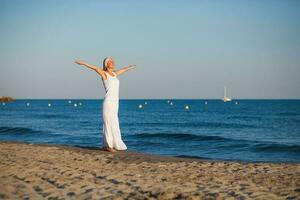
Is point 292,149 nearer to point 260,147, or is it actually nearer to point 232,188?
point 260,147

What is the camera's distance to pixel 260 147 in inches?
759

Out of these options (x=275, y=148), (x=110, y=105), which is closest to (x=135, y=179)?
(x=110, y=105)

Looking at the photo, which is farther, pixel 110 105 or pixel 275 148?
pixel 275 148

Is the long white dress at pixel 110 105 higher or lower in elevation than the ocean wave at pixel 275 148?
higher

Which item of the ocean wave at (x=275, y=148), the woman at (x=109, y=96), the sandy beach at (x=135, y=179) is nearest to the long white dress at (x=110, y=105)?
the woman at (x=109, y=96)

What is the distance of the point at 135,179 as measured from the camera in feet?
23.6

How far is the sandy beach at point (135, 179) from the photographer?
19.8ft

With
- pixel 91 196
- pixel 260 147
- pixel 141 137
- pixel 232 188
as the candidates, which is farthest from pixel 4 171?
pixel 141 137

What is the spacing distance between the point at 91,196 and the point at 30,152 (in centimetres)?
602

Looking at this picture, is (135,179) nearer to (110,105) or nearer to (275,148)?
(110,105)

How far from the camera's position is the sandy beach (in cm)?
602

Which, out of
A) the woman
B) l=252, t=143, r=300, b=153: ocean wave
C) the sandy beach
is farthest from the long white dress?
l=252, t=143, r=300, b=153: ocean wave

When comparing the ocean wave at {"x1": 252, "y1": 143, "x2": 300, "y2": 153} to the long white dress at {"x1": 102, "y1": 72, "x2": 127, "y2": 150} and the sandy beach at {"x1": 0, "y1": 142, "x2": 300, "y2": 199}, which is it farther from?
the sandy beach at {"x1": 0, "y1": 142, "x2": 300, "y2": 199}

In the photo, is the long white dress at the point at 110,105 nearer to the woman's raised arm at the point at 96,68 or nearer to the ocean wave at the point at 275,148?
the woman's raised arm at the point at 96,68
